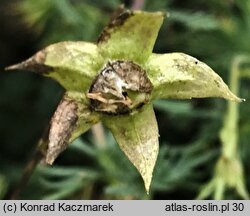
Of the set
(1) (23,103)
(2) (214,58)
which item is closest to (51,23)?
(1) (23,103)

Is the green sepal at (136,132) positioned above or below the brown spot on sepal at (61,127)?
below

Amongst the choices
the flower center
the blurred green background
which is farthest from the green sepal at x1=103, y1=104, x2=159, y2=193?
the blurred green background

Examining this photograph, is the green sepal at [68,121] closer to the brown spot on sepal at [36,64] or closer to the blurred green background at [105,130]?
the brown spot on sepal at [36,64]

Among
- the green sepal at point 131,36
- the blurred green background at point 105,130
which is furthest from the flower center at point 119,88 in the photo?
the blurred green background at point 105,130

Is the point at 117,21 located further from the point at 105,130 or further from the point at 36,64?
the point at 105,130

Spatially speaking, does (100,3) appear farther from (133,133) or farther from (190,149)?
(133,133)

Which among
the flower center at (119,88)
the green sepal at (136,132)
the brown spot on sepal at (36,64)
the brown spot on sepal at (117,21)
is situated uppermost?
the brown spot on sepal at (117,21)
